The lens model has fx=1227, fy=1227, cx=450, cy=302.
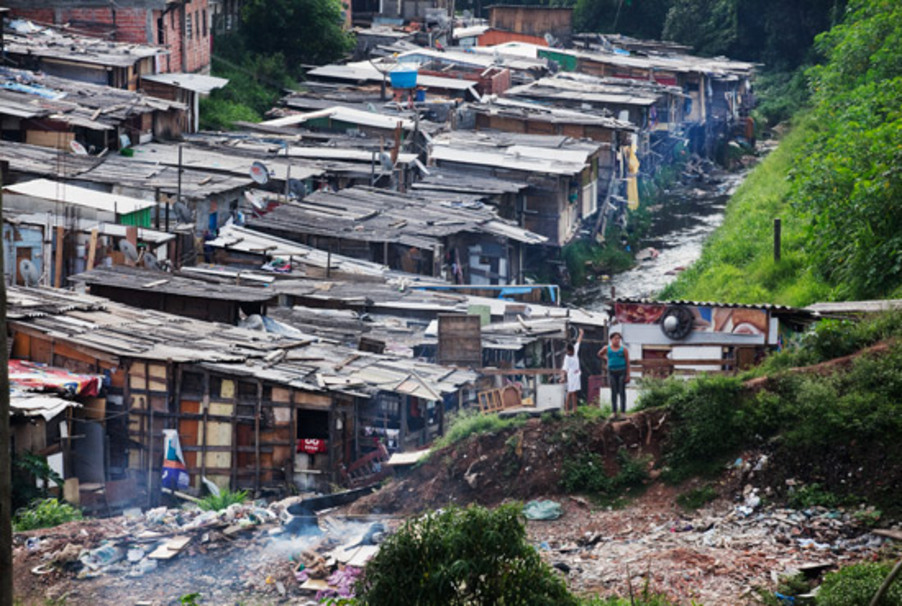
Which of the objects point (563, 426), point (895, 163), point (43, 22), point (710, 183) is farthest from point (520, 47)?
point (563, 426)

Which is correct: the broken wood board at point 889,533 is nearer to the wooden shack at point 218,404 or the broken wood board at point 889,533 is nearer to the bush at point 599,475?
the bush at point 599,475

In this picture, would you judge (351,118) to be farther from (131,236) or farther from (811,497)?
(811,497)

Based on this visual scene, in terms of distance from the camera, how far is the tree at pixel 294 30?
4138 centimetres

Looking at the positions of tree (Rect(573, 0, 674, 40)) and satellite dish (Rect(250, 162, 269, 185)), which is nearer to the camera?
satellite dish (Rect(250, 162, 269, 185))

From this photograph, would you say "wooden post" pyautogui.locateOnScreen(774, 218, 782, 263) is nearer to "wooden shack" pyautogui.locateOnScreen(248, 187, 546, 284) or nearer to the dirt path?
"wooden shack" pyautogui.locateOnScreen(248, 187, 546, 284)

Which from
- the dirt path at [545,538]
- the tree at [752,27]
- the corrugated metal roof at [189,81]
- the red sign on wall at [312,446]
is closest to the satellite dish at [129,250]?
the red sign on wall at [312,446]

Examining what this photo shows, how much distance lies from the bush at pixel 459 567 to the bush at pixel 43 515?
5872mm

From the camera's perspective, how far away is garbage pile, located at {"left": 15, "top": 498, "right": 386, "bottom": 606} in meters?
11.5

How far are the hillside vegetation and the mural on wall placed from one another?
7.73 ft

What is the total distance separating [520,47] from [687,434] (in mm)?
38197

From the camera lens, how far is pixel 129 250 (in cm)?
2059

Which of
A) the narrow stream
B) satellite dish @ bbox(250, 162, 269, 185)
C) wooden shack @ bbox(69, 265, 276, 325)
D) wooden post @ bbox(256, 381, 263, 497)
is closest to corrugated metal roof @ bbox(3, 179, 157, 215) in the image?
wooden shack @ bbox(69, 265, 276, 325)

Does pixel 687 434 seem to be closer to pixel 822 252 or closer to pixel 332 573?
pixel 332 573

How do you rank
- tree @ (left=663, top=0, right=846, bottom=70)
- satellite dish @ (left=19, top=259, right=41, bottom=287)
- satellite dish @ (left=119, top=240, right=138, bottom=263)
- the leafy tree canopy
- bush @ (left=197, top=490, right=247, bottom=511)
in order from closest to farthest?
bush @ (left=197, top=490, right=247, bottom=511) < the leafy tree canopy < satellite dish @ (left=19, top=259, right=41, bottom=287) < satellite dish @ (left=119, top=240, right=138, bottom=263) < tree @ (left=663, top=0, right=846, bottom=70)
